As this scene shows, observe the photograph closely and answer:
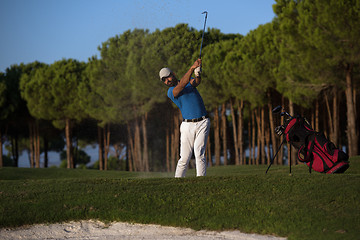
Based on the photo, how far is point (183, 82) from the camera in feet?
30.8

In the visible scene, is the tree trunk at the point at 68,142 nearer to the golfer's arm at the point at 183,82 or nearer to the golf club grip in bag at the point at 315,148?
the golfer's arm at the point at 183,82

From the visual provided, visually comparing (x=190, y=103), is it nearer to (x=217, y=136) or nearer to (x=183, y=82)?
(x=183, y=82)

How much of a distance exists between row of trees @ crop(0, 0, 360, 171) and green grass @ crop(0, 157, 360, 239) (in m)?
9.49

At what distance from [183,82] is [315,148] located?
3.33 metres

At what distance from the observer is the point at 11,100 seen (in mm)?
43031

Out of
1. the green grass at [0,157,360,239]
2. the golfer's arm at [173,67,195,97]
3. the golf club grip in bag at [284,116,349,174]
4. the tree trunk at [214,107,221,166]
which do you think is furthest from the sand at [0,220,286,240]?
the tree trunk at [214,107,221,166]

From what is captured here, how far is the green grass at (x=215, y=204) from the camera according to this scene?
7.41 meters

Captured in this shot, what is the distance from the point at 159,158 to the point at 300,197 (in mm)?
37870

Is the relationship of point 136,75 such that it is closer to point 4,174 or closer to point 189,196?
point 4,174

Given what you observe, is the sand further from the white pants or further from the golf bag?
the golf bag

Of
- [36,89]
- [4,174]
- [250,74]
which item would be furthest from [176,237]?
[36,89]

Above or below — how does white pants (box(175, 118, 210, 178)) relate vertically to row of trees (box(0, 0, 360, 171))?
below

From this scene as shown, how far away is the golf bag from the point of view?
33.4ft

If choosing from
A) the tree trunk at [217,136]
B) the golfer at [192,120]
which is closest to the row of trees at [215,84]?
the tree trunk at [217,136]
